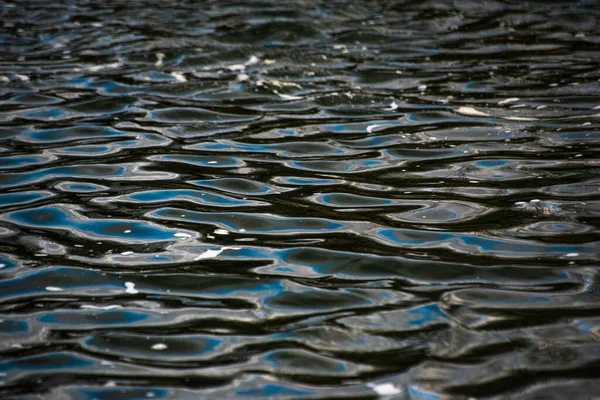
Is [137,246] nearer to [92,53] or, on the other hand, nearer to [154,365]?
[154,365]

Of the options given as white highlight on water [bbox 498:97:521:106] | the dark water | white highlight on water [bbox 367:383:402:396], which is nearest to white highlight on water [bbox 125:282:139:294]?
the dark water

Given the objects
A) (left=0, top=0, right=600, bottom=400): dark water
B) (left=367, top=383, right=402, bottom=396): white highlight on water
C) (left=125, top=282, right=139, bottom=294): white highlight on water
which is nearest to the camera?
(left=367, top=383, right=402, bottom=396): white highlight on water

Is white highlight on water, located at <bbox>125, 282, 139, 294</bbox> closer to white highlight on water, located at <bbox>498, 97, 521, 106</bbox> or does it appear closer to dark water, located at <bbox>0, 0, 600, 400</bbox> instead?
dark water, located at <bbox>0, 0, 600, 400</bbox>

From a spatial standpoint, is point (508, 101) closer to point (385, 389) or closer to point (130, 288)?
point (130, 288)

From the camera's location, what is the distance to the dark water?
222 centimetres

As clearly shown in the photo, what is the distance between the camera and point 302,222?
10.6ft

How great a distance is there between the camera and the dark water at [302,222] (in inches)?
87.5

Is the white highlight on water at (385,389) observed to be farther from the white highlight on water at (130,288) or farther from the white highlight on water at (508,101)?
the white highlight on water at (508,101)

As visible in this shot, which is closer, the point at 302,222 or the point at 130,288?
the point at 130,288

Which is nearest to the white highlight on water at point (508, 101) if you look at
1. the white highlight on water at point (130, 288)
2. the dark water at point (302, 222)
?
the dark water at point (302, 222)

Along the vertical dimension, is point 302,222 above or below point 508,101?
below

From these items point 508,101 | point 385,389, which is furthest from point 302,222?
point 508,101

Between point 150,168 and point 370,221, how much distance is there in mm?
1376

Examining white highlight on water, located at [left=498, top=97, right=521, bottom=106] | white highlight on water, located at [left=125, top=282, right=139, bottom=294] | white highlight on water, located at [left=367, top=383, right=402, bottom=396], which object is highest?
white highlight on water, located at [left=498, top=97, right=521, bottom=106]
